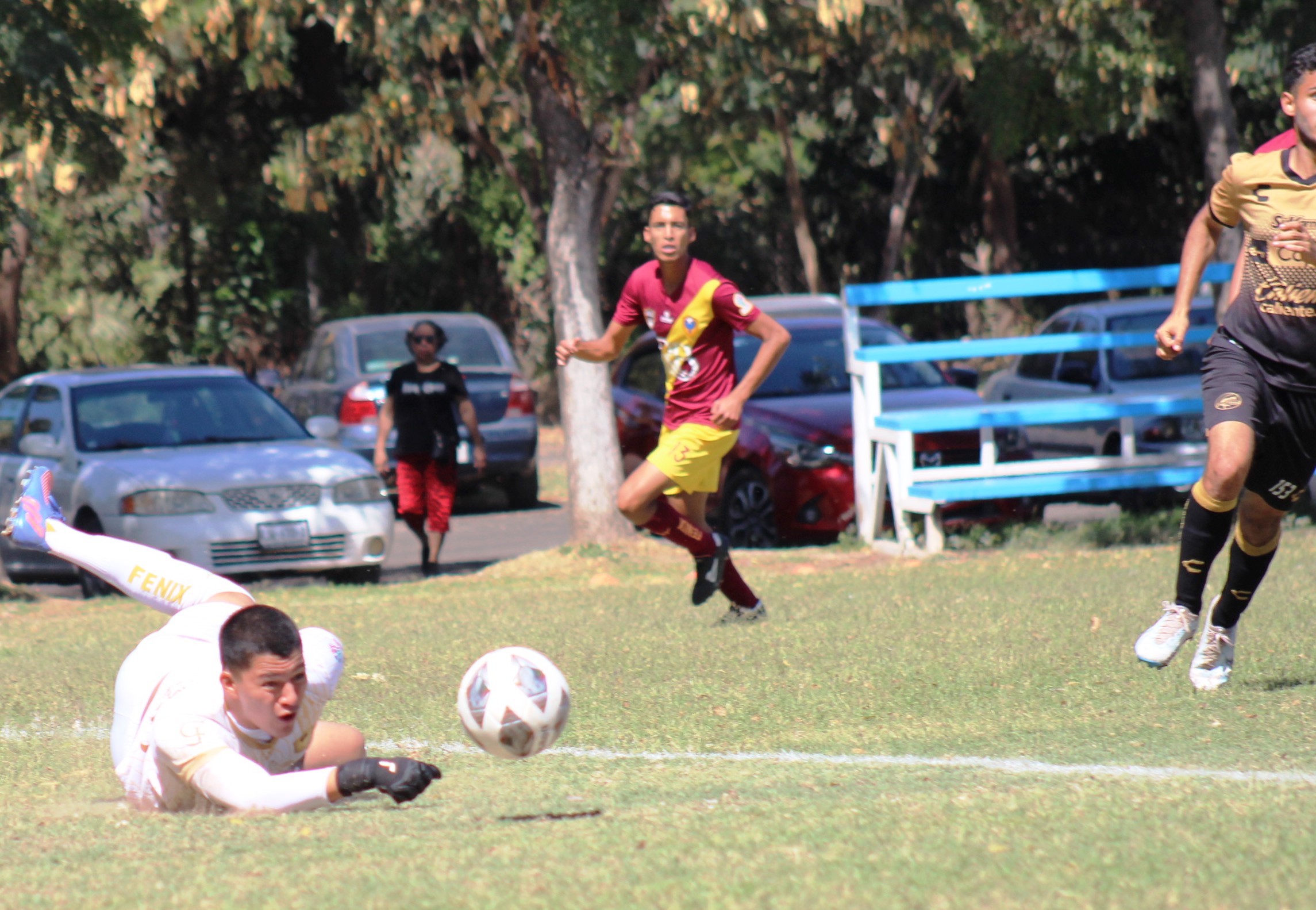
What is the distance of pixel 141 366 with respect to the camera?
13.7 m

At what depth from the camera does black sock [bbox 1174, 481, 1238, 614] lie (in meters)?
6.05

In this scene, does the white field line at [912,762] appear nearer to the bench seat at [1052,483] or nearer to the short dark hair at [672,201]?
the short dark hair at [672,201]

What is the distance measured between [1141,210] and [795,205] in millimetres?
8174

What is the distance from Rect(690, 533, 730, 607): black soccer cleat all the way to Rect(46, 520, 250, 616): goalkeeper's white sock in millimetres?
3441

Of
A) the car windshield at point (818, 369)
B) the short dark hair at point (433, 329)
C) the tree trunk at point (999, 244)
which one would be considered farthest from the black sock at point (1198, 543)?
the tree trunk at point (999, 244)

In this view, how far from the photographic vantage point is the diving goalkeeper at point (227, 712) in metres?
4.37

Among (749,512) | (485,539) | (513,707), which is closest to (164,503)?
(749,512)

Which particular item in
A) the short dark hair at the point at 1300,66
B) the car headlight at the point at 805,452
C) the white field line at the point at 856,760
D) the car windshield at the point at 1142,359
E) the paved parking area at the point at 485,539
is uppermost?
the short dark hair at the point at 1300,66

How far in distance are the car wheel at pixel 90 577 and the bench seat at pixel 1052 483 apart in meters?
5.63

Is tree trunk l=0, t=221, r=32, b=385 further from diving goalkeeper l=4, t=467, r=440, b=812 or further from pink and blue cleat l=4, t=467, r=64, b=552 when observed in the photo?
diving goalkeeper l=4, t=467, r=440, b=812

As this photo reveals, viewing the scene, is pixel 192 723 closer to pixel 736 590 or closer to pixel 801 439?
pixel 736 590

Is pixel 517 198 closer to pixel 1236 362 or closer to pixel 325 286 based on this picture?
pixel 325 286

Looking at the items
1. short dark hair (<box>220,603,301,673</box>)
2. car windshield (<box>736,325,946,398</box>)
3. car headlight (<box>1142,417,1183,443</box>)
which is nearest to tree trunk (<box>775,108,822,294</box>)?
car windshield (<box>736,325,946,398</box>)

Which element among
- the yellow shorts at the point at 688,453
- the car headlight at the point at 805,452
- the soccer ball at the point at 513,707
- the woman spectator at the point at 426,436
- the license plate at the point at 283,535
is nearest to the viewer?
the soccer ball at the point at 513,707
